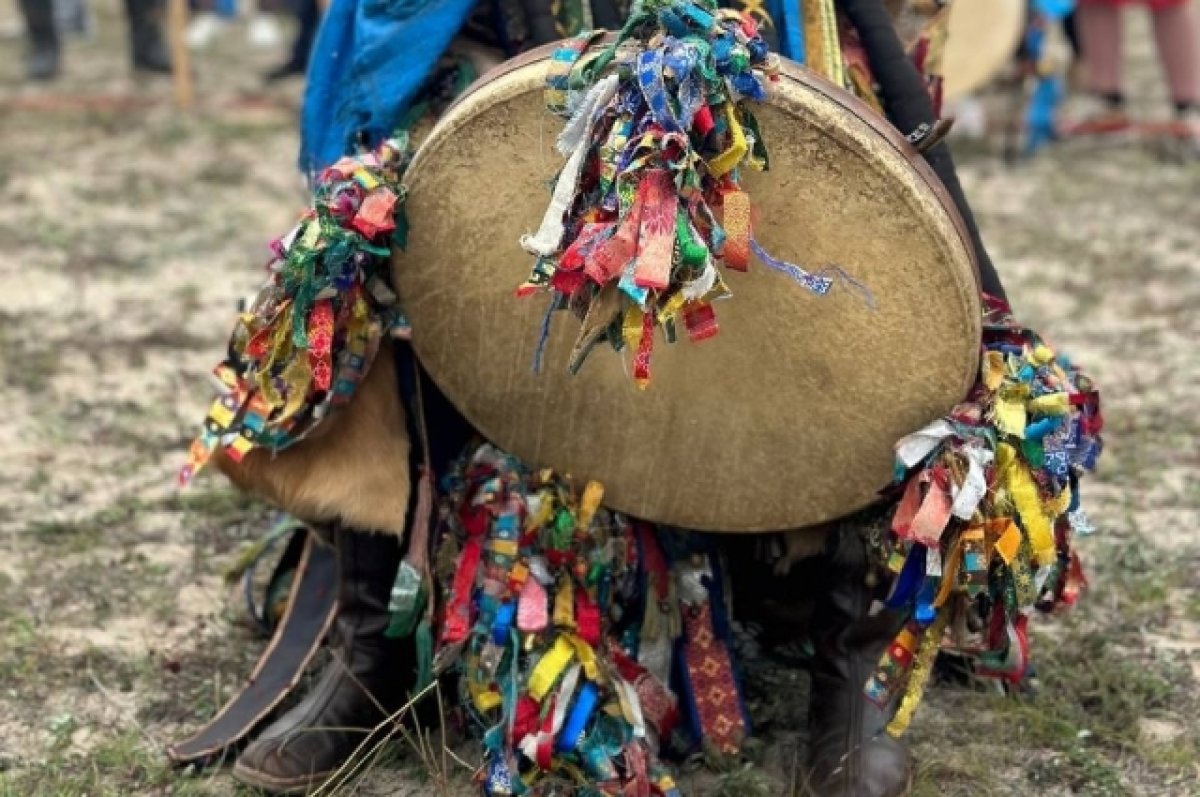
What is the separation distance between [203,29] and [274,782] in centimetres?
812

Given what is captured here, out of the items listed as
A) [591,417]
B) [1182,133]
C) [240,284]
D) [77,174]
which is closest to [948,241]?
[591,417]

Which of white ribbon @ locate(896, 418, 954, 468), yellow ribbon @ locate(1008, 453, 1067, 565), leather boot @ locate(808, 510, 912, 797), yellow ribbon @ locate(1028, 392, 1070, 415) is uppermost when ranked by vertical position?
yellow ribbon @ locate(1028, 392, 1070, 415)

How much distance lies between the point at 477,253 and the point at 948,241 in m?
0.61

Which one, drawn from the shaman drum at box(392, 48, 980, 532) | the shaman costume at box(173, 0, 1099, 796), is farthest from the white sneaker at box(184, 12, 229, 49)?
the shaman drum at box(392, 48, 980, 532)

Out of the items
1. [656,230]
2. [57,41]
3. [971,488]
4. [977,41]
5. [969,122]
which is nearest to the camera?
[656,230]

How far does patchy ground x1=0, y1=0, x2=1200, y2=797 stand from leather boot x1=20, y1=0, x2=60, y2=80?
1.06 metres

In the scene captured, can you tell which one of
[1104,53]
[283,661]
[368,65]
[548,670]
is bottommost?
[1104,53]

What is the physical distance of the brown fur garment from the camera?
7.82ft

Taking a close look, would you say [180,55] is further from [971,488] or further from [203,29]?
[971,488]

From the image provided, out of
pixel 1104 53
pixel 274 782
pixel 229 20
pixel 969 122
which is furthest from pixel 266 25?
pixel 274 782

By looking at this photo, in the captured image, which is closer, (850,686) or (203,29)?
(850,686)

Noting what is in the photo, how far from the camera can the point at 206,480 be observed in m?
3.59

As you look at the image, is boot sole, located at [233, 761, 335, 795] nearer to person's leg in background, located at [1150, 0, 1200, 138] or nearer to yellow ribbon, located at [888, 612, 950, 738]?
yellow ribbon, located at [888, 612, 950, 738]

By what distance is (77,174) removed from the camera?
20.2 feet
